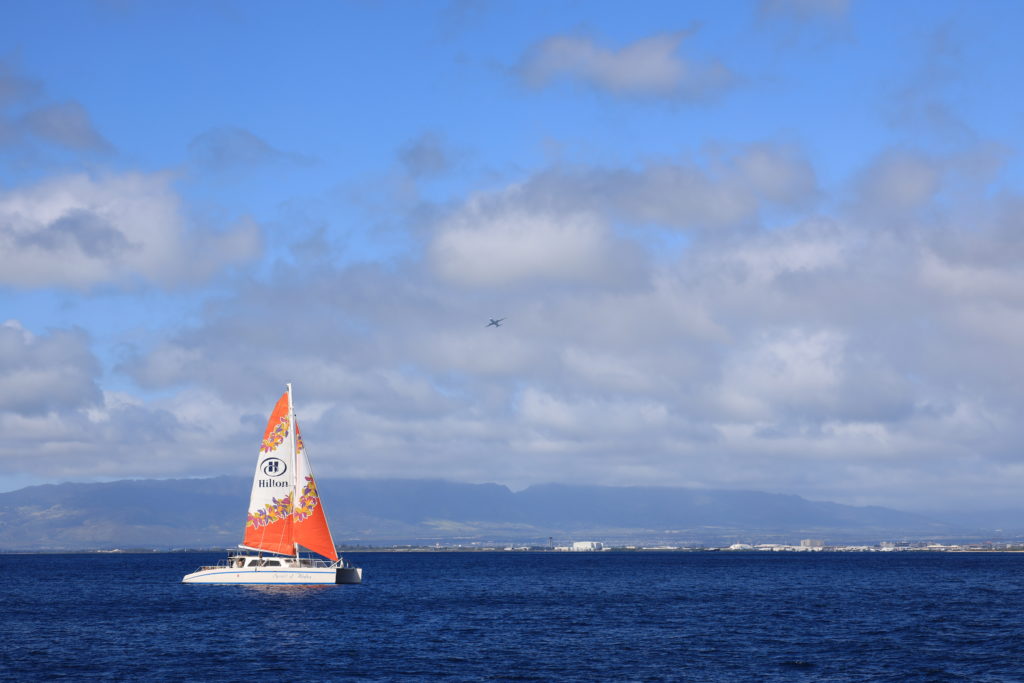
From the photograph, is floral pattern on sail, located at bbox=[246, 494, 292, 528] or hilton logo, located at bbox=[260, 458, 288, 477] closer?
floral pattern on sail, located at bbox=[246, 494, 292, 528]

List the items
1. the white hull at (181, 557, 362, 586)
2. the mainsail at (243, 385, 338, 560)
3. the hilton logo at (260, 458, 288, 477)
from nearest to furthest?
the white hull at (181, 557, 362, 586), the mainsail at (243, 385, 338, 560), the hilton logo at (260, 458, 288, 477)

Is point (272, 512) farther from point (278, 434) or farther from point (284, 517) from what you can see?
point (278, 434)

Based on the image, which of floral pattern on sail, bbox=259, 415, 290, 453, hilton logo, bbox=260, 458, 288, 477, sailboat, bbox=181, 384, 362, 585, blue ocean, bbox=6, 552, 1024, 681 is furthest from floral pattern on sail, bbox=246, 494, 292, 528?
blue ocean, bbox=6, 552, 1024, 681

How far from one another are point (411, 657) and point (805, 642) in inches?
1116

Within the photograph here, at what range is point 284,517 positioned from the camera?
129 metres

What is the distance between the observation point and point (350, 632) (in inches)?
3519

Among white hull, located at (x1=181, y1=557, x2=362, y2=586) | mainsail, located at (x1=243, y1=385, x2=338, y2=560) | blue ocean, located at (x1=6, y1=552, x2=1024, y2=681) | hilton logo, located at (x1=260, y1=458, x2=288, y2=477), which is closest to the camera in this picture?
blue ocean, located at (x1=6, y1=552, x2=1024, y2=681)

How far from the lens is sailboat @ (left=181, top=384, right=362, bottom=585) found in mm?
128000

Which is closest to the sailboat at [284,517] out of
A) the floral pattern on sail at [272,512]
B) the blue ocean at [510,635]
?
the floral pattern on sail at [272,512]

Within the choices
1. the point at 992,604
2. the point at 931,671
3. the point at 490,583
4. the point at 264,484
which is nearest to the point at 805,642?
the point at 931,671

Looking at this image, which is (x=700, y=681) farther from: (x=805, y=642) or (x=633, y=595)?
(x=633, y=595)

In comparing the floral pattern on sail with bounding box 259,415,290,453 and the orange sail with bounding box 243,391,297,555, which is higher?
the floral pattern on sail with bounding box 259,415,290,453

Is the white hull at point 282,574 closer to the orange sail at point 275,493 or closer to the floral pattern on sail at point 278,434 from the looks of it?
the orange sail at point 275,493

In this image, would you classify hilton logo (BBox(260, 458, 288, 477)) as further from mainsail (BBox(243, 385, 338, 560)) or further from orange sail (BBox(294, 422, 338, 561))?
orange sail (BBox(294, 422, 338, 561))
